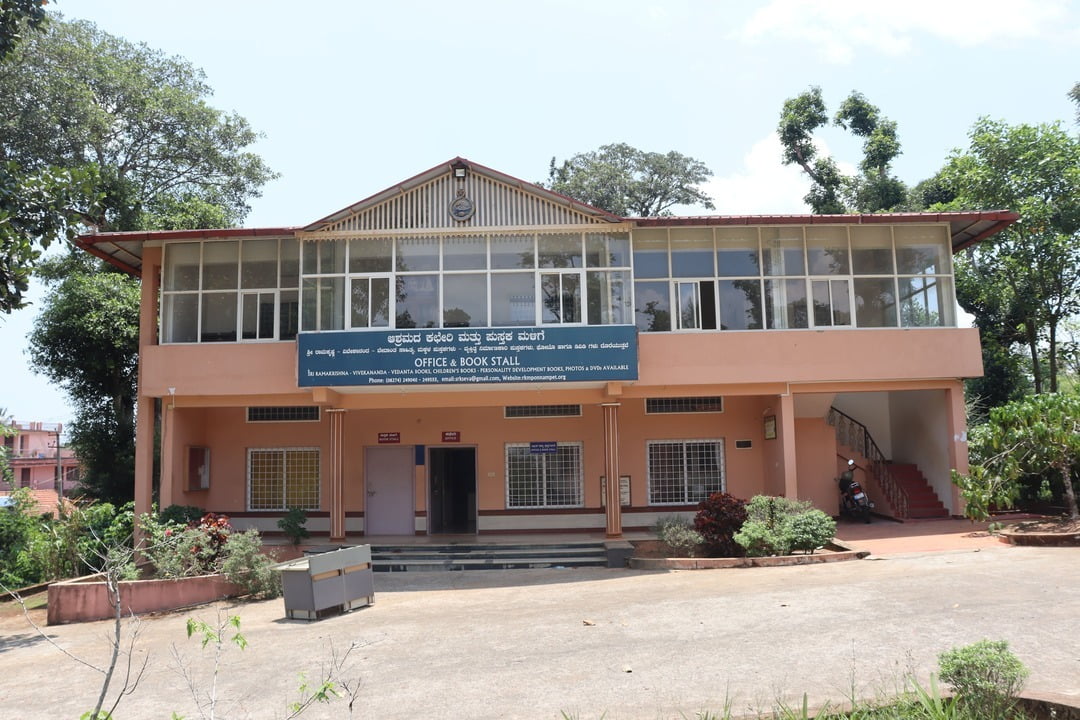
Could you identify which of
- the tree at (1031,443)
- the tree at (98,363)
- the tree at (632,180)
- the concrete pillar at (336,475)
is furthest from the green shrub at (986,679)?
the tree at (632,180)

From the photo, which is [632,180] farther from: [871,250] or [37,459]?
[37,459]

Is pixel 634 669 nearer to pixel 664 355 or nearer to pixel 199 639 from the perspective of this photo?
pixel 199 639

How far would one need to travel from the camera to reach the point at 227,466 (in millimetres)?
16938

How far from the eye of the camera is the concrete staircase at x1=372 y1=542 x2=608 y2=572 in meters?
14.0

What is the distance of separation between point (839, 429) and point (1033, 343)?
607 centimetres

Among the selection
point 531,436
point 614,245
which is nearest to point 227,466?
point 531,436

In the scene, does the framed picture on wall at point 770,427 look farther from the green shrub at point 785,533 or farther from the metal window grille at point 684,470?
the green shrub at point 785,533

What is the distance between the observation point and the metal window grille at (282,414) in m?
17.0

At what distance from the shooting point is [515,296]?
14375mm

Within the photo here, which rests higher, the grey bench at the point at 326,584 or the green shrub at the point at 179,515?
the green shrub at the point at 179,515

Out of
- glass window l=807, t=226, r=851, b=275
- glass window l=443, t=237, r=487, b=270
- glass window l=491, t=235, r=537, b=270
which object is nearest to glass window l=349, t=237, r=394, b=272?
glass window l=443, t=237, r=487, b=270

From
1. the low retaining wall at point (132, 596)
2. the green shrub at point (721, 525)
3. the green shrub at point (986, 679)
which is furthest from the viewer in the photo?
the green shrub at point (721, 525)

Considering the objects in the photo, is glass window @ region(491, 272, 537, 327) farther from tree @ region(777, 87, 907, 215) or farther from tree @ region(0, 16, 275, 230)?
tree @ region(777, 87, 907, 215)

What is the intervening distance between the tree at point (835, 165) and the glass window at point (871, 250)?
10.1 metres
